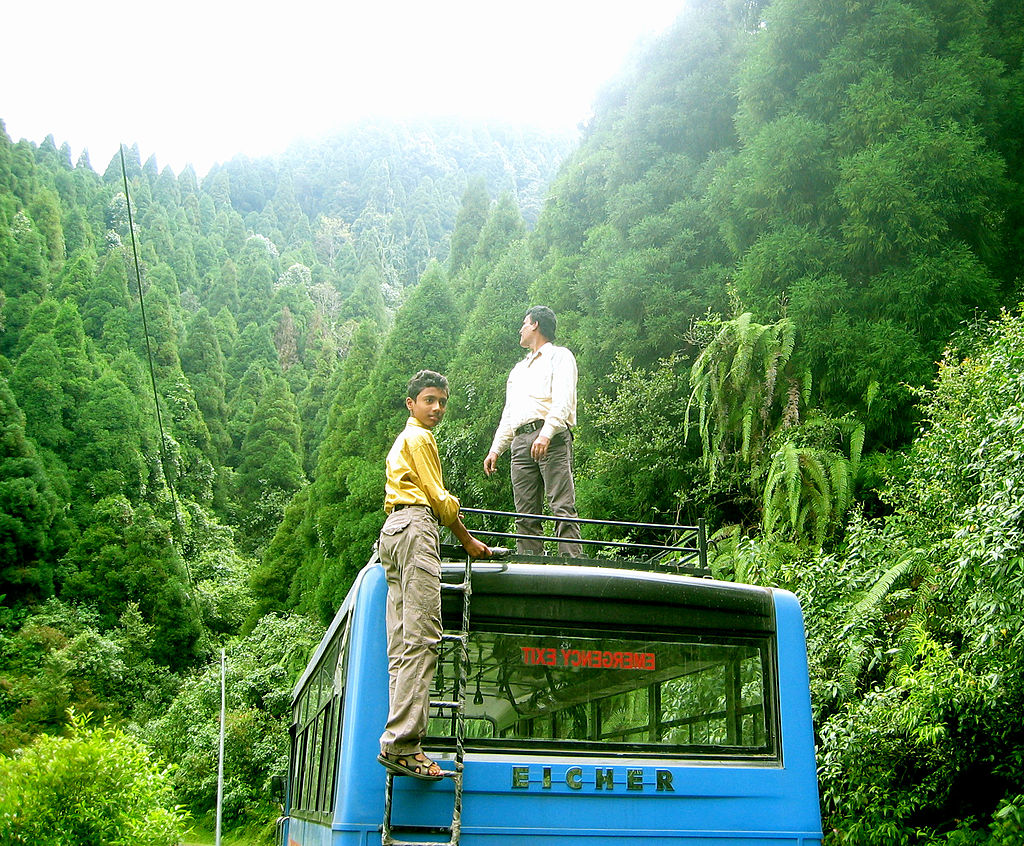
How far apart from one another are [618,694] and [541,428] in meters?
2.28

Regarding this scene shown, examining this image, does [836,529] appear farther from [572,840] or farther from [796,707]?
[572,840]

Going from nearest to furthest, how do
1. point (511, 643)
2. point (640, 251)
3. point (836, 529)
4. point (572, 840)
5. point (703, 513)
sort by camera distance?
point (572, 840), point (511, 643), point (836, 529), point (703, 513), point (640, 251)

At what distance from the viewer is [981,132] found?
14.8m

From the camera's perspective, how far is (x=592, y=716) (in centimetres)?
463

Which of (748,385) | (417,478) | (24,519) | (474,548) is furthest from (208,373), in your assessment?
(474,548)

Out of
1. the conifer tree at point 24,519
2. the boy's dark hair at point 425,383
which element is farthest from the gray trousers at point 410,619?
the conifer tree at point 24,519

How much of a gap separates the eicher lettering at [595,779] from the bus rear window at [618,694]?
13 cm

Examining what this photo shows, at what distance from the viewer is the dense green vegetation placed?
8758 millimetres

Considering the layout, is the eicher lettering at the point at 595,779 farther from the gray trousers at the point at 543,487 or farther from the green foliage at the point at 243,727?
the green foliage at the point at 243,727

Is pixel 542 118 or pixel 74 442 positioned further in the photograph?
pixel 542 118

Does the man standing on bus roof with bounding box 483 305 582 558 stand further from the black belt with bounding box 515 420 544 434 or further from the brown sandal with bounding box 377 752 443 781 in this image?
the brown sandal with bounding box 377 752 443 781

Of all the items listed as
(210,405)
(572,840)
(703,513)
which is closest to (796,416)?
(703,513)

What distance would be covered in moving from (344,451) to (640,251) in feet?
57.2

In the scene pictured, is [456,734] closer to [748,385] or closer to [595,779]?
[595,779]
